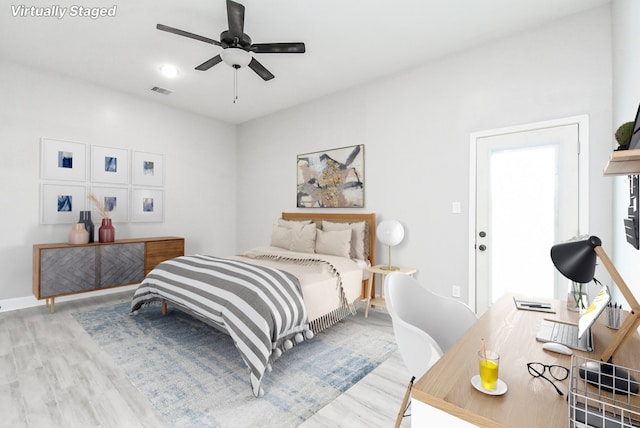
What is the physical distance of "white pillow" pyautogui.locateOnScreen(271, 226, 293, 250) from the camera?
428cm

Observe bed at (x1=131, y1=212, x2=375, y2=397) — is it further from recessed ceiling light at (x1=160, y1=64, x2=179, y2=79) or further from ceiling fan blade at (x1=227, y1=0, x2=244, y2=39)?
recessed ceiling light at (x1=160, y1=64, x2=179, y2=79)

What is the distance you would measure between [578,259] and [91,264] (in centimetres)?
472

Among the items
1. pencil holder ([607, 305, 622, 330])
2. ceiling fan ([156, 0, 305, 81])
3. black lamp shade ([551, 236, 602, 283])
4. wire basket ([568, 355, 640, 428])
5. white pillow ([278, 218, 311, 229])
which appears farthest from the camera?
white pillow ([278, 218, 311, 229])

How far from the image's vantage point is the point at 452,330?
1789 millimetres

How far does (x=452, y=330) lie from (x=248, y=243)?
458cm

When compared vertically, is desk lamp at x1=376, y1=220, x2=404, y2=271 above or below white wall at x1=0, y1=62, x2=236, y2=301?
below

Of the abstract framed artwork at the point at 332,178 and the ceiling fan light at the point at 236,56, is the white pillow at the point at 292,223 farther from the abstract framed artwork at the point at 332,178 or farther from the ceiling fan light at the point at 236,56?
the ceiling fan light at the point at 236,56

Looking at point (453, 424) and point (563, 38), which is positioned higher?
point (563, 38)

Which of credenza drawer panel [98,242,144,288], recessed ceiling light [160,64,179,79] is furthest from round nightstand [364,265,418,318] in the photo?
recessed ceiling light [160,64,179,79]

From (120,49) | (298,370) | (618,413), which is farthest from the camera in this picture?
(120,49)

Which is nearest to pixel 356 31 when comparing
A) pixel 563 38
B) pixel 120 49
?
pixel 563 38

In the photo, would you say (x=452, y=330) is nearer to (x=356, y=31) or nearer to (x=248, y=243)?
(x=356, y=31)

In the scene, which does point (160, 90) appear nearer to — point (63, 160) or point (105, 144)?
point (105, 144)

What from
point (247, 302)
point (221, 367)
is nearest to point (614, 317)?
point (247, 302)
